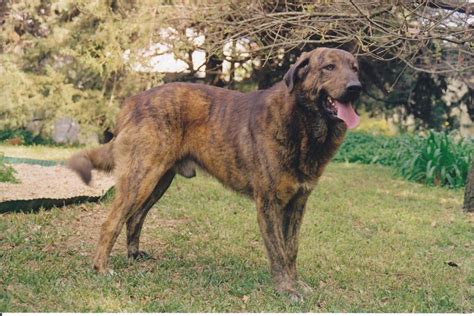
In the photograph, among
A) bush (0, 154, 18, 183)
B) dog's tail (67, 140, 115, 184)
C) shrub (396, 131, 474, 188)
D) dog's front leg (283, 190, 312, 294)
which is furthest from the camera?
shrub (396, 131, 474, 188)

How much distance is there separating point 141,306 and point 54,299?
0.54 m

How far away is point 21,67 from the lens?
51.0 feet

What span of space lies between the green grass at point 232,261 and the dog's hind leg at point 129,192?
0.99ft

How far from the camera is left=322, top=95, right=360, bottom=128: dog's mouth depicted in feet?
13.2

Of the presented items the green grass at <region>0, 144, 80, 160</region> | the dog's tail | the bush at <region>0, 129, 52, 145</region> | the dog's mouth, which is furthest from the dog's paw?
the bush at <region>0, 129, 52, 145</region>

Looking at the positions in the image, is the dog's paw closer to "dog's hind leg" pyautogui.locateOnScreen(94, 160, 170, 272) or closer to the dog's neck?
"dog's hind leg" pyautogui.locateOnScreen(94, 160, 170, 272)

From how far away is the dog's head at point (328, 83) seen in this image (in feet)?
13.2

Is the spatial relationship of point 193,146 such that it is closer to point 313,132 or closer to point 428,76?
point 313,132

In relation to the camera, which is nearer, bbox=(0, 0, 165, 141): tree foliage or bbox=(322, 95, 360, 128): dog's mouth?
bbox=(322, 95, 360, 128): dog's mouth

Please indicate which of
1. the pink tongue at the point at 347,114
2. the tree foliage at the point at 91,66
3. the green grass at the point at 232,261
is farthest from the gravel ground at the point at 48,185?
the tree foliage at the point at 91,66

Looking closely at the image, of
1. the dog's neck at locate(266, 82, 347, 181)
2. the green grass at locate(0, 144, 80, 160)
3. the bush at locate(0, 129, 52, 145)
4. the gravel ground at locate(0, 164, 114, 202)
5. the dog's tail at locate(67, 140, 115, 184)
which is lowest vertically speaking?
the bush at locate(0, 129, 52, 145)

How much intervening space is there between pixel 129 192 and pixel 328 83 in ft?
5.49

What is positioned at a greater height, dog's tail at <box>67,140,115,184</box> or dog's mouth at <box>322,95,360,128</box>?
dog's mouth at <box>322,95,360,128</box>

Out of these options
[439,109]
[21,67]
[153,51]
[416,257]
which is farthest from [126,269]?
[439,109]
